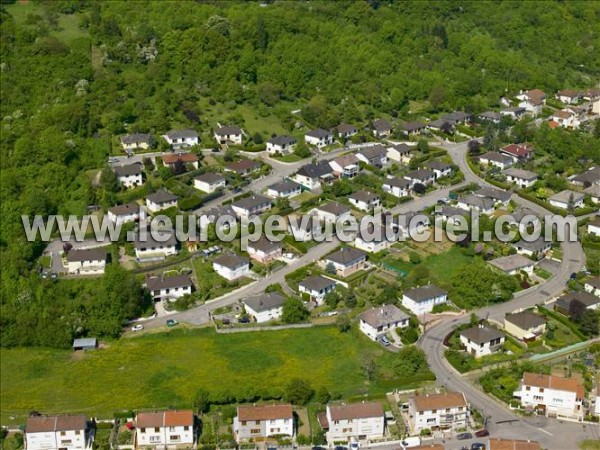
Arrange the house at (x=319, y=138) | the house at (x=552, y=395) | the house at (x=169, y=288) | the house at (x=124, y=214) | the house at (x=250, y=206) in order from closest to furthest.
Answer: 1. the house at (x=552, y=395)
2. the house at (x=169, y=288)
3. the house at (x=124, y=214)
4. the house at (x=250, y=206)
5. the house at (x=319, y=138)

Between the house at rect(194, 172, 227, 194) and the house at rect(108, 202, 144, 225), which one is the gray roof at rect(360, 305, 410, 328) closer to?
the house at rect(108, 202, 144, 225)

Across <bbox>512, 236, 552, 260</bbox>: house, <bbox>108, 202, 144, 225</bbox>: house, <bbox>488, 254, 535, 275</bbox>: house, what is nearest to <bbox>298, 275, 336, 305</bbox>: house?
<bbox>488, 254, 535, 275</bbox>: house

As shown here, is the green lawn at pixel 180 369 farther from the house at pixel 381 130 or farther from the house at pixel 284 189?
the house at pixel 381 130

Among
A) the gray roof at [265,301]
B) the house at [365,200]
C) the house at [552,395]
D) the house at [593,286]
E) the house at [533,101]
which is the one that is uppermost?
the house at [552,395]

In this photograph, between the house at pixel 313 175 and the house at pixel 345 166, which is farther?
the house at pixel 345 166

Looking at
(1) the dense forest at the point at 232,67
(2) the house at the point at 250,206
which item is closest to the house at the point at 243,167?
(2) the house at the point at 250,206

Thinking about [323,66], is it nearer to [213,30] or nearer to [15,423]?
[213,30]

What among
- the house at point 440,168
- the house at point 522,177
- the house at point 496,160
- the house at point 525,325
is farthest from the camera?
the house at point 496,160

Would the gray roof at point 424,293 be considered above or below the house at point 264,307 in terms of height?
above
